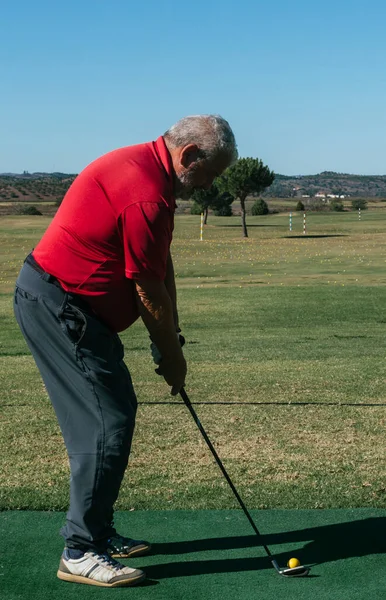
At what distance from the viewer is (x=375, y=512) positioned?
5039 mm

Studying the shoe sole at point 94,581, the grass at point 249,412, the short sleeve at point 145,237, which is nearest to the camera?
the short sleeve at point 145,237

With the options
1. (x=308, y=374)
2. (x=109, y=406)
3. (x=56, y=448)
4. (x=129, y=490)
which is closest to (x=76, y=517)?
(x=109, y=406)

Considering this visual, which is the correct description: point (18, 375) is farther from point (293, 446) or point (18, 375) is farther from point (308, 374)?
point (293, 446)

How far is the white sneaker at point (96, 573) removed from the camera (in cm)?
409

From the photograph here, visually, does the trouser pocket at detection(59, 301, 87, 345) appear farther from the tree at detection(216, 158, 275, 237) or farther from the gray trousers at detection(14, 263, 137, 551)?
the tree at detection(216, 158, 275, 237)

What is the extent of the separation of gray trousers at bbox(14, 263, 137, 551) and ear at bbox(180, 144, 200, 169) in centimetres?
74

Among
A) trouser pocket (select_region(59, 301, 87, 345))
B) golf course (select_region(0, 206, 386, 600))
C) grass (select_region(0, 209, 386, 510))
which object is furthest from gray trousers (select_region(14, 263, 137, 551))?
grass (select_region(0, 209, 386, 510))

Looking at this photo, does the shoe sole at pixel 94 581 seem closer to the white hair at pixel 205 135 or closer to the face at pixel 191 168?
the face at pixel 191 168

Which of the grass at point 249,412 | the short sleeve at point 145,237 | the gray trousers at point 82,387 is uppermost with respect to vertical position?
the short sleeve at point 145,237

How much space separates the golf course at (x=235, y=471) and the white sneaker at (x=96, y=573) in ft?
0.15

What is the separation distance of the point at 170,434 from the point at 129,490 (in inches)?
51.7

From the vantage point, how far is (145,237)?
12.5 feet

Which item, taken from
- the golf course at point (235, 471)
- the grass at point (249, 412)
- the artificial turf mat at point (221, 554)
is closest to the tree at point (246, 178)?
the grass at point (249, 412)

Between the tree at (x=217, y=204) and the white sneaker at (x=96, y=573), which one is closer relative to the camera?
the white sneaker at (x=96, y=573)
